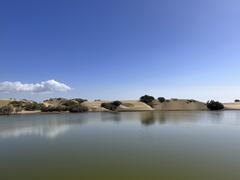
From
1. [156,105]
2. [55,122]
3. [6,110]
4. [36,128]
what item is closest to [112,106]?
[156,105]

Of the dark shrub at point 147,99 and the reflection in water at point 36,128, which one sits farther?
the dark shrub at point 147,99

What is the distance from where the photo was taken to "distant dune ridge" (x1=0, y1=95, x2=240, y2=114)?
78812 mm

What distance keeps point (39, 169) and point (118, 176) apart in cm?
371

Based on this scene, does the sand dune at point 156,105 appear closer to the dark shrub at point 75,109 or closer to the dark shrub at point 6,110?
the dark shrub at point 75,109

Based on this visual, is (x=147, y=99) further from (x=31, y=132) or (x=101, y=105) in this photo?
(x=31, y=132)

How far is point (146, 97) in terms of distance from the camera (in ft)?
364

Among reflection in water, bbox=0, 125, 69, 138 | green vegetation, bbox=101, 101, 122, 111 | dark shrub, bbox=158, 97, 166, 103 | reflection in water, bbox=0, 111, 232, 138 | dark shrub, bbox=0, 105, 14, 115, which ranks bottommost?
reflection in water, bbox=0, 125, 69, 138

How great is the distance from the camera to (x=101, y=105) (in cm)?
9156

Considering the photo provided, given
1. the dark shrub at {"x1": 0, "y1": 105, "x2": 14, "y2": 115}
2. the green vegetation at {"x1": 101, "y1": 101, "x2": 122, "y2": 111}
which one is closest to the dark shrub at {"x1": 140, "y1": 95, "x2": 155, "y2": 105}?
the green vegetation at {"x1": 101, "y1": 101, "x2": 122, "y2": 111}

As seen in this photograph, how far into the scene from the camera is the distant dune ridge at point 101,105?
7881 cm

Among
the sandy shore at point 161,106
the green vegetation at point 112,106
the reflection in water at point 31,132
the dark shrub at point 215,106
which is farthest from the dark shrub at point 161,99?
the reflection in water at point 31,132

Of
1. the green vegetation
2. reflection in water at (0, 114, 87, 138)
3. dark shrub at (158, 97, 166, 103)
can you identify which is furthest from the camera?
dark shrub at (158, 97, 166, 103)

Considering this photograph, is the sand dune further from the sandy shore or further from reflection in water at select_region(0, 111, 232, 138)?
reflection in water at select_region(0, 111, 232, 138)

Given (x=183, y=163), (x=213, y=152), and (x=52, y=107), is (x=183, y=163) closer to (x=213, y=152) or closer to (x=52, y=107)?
(x=213, y=152)
